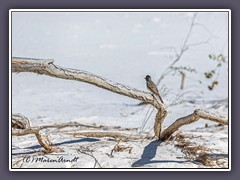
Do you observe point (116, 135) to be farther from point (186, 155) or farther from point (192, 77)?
point (192, 77)

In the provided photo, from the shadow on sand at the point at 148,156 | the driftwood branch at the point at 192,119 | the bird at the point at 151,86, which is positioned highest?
the bird at the point at 151,86

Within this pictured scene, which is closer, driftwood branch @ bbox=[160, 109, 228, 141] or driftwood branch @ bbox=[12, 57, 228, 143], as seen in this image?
driftwood branch @ bbox=[12, 57, 228, 143]

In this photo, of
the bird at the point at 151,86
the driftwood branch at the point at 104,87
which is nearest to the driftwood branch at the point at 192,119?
the driftwood branch at the point at 104,87

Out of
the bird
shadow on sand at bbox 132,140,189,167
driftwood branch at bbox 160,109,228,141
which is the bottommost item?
shadow on sand at bbox 132,140,189,167

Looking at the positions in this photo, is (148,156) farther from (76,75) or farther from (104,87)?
(76,75)

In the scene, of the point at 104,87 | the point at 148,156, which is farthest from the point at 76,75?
the point at 148,156

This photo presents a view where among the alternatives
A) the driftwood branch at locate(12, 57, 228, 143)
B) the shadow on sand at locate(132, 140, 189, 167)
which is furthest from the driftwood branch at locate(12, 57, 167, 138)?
the shadow on sand at locate(132, 140, 189, 167)

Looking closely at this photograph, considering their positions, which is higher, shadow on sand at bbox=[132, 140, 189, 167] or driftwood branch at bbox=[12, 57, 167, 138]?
driftwood branch at bbox=[12, 57, 167, 138]

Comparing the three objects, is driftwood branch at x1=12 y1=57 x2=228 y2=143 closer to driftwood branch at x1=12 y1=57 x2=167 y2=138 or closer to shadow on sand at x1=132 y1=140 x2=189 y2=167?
driftwood branch at x1=12 y1=57 x2=167 y2=138

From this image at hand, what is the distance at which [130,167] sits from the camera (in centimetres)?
241

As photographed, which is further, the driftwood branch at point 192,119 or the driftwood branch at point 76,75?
the driftwood branch at point 192,119

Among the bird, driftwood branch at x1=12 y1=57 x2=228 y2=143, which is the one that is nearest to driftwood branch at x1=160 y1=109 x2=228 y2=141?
driftwood branch at x1=12 y1=57 x2=228 y2=143

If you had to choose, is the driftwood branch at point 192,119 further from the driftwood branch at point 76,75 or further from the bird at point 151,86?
the bird at point 151,86

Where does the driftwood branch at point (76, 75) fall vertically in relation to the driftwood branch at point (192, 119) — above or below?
above
